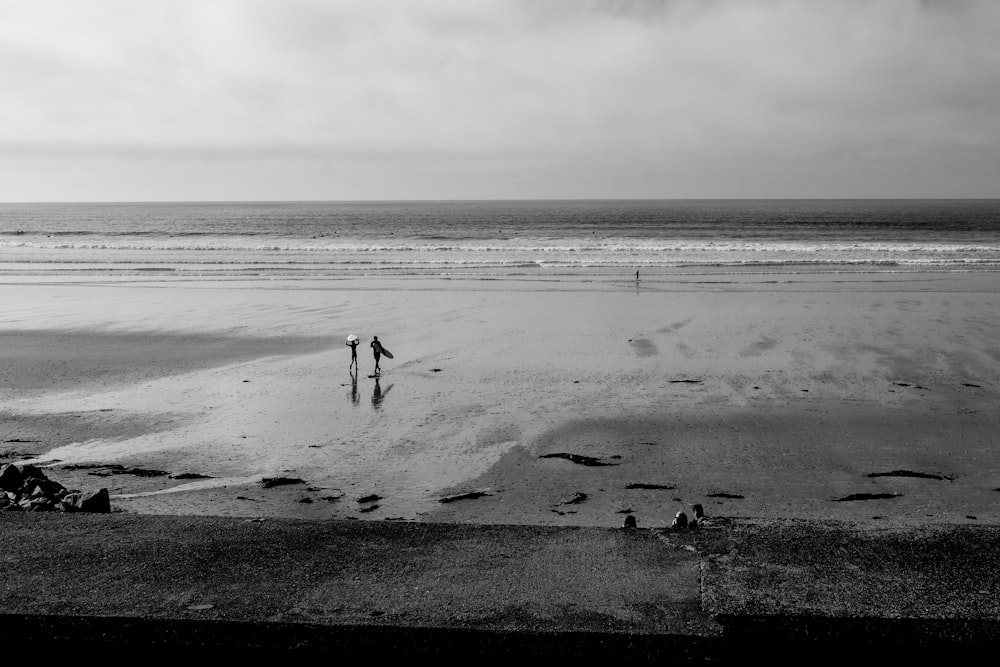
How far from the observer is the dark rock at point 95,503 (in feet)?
18.2

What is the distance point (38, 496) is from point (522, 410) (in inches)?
231

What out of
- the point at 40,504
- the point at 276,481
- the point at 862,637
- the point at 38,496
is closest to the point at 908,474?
the point at 862,637

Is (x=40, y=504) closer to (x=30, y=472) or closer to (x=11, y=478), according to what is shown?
(x=11, y=478)

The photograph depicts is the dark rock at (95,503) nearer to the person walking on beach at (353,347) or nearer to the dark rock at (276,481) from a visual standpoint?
the dark rock at (276,481)

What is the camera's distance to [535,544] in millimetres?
3879

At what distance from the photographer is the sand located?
7.29 m

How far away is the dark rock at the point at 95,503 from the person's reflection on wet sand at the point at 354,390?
16.6 ft

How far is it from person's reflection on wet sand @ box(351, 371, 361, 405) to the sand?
0.04m

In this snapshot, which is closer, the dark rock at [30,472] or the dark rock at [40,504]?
the dark rock at [40,504]

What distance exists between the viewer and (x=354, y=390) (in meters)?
11.4

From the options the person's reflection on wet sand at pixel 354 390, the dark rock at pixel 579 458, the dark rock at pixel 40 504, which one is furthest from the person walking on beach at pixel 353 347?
the dark rock at pixel 40 504

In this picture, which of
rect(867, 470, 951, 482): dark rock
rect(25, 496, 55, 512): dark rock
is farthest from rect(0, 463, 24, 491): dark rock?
rect(867, 470, 951, 482): dark rock

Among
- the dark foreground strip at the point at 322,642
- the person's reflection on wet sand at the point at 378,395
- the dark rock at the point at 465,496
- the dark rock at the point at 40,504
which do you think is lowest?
the dark rock at the point at 465,496

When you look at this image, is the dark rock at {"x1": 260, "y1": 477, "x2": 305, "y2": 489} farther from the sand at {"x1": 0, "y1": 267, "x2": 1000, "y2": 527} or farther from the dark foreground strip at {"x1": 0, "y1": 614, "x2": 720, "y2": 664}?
the dark foreground strip at {"x1": 0, "y1": 614, "x2": 720, "y2": 664}
